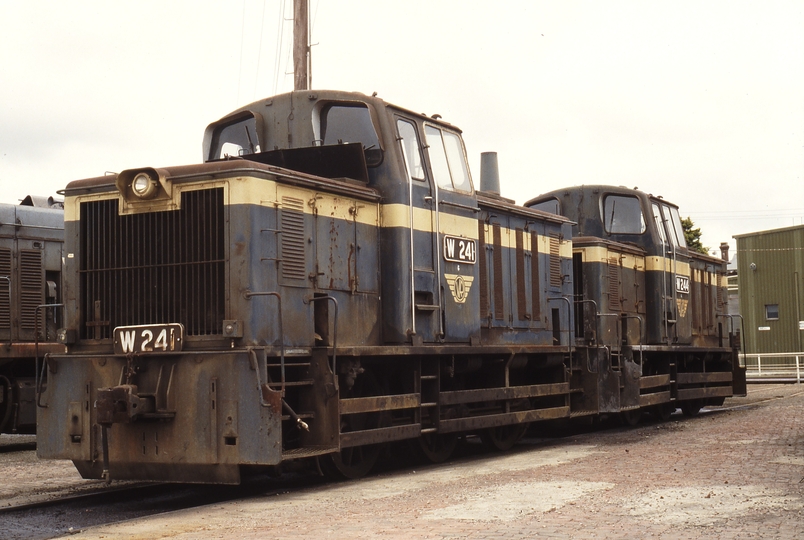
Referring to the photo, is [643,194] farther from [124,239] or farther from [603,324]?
[124,239]

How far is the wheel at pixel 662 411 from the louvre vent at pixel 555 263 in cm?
428

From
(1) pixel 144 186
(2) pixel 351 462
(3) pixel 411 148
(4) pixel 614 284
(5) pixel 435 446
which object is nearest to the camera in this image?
(1) pixel 144 186

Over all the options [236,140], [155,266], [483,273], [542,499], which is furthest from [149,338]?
[483,273]

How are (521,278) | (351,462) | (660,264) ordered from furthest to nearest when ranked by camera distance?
1. (660,264)
2. (521,278)
3. (351,462)

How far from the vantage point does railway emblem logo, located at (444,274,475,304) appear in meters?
11.1

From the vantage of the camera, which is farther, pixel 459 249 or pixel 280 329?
pixel 459 249

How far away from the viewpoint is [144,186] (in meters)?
8.91

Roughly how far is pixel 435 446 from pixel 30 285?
6.86m

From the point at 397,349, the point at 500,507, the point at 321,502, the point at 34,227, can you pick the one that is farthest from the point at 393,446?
the point at 34,227

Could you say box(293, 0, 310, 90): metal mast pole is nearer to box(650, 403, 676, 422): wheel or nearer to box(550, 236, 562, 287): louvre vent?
box(550, 236, 562, 287): louvre vent

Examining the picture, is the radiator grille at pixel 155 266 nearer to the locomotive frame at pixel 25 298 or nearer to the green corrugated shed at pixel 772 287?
the locomotive frame at pixel 25 298

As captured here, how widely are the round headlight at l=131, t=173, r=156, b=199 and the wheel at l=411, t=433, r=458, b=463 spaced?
4035mm

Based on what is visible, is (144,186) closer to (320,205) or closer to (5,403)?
(320,205)

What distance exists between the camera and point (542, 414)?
12.8m
